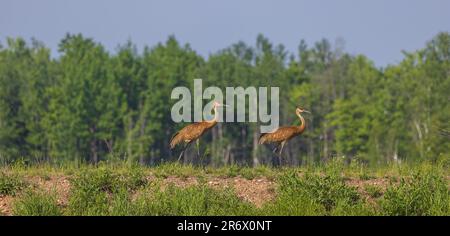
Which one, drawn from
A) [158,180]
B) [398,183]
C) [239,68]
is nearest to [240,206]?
[158,180]

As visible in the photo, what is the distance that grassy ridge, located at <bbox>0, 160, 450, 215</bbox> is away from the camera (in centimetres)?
1784

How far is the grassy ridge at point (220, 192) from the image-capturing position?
1784 centimetres

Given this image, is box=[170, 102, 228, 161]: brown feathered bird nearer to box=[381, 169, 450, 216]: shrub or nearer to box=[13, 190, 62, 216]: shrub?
box=[13, 190, 62, 216]: shrub

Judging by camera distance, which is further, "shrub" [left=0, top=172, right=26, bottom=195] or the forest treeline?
the forest treeline

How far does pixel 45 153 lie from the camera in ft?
274

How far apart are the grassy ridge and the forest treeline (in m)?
51.4

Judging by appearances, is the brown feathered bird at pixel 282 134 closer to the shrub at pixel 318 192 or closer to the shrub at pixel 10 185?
the shrub at pixel 318 192

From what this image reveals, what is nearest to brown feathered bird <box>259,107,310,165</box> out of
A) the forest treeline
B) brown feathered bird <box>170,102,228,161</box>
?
brown feathered bird <box>170,102,228,161</box>

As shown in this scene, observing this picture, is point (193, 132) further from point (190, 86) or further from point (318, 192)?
point (190, 86)

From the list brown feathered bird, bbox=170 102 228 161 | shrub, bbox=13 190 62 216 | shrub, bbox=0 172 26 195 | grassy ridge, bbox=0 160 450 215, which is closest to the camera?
shrub, bbox=13 190 62 216

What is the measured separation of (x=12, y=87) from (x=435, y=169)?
2797 inches

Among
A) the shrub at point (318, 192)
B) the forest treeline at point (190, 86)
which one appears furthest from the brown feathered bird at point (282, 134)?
the forest treeline at point (190, 86)

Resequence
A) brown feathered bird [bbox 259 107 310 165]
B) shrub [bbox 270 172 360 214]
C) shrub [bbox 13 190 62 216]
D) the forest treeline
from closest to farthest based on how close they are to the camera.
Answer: shrub [bbox 13 190 62 216] < shrub [bbox 270 172 360 214] < brown feathered bird [bbox 259 107 310 165] < the forest treeline

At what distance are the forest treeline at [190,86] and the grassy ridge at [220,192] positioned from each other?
51.4 m
